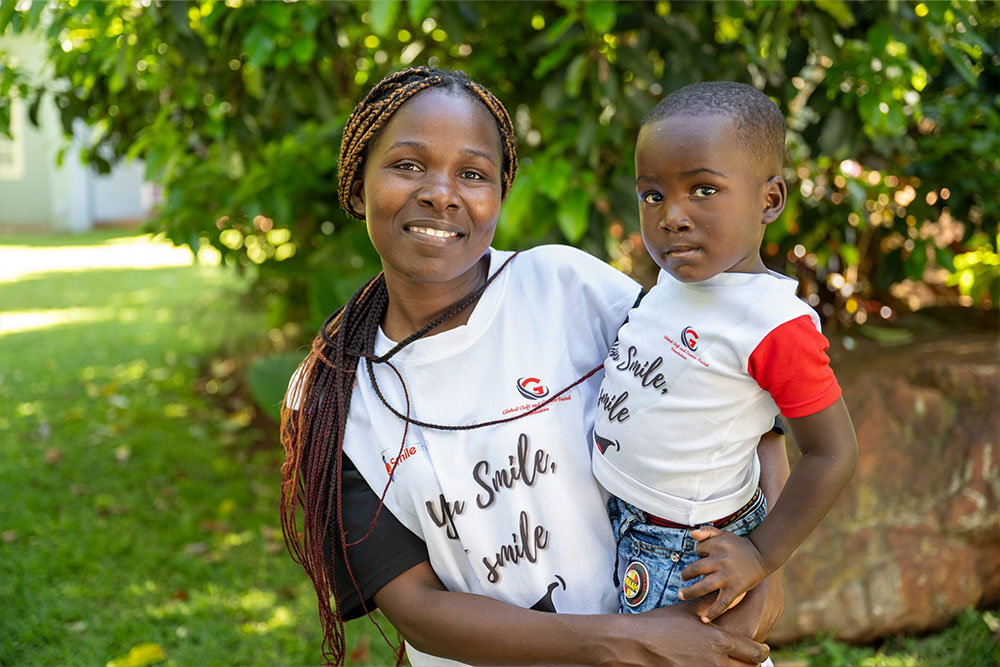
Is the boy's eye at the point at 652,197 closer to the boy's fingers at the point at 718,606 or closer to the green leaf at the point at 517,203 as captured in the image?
the boy's fingers at the point at 718,606

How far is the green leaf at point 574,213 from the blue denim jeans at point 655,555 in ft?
4.18

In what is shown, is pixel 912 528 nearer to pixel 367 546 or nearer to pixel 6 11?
pixel 367 546

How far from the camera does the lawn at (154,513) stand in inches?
135

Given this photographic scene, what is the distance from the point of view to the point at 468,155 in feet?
5.43

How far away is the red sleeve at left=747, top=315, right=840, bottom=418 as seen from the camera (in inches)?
56.8

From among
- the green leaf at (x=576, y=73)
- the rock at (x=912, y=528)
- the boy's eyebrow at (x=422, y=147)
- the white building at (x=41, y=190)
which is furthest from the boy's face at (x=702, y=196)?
the white building at (x=41, y=190)

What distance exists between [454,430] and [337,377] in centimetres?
27

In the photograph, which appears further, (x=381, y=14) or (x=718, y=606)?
(x=381, y=14)

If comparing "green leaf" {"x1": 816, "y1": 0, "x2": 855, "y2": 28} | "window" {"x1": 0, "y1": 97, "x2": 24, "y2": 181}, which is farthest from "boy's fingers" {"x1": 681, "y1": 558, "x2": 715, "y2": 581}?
"window" {"x1": 0, "y1": 97, "x2": 24, "y2": 181}

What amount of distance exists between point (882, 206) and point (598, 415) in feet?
9.14

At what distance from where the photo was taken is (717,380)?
4.95ft

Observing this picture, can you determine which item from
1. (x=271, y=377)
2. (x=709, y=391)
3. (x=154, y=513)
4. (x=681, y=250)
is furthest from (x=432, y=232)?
(x=154, y=513)

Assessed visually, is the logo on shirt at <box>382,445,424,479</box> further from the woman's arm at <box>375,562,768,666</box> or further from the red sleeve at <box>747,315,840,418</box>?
the red sleeve at <box>747,315,840,418</box>

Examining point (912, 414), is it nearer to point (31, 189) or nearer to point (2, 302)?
point (2, 302)
